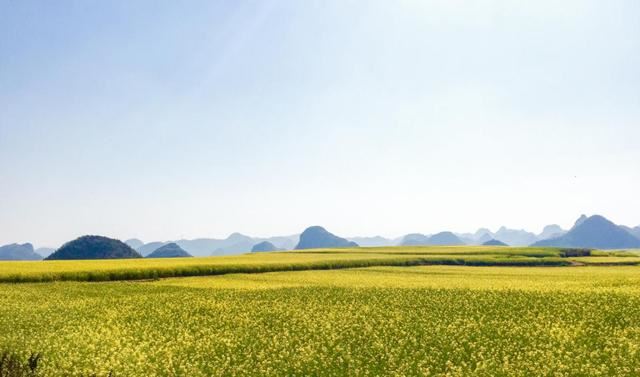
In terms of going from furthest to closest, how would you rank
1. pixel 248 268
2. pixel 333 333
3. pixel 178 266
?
pixel 248 268, pixel 178 266, pixel 333 333

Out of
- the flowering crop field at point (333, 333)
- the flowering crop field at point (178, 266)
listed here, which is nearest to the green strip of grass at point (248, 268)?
the flowering crop field at point (178, 266)

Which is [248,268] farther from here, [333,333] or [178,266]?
[333,333]

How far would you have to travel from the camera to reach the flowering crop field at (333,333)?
20031 millimetres

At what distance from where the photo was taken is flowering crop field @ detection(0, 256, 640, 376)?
20.0 meters

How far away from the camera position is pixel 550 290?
42688 mm

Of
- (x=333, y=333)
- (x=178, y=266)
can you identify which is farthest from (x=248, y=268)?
(x=333, y=333)

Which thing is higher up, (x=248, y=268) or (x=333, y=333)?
(x=248, y=268)

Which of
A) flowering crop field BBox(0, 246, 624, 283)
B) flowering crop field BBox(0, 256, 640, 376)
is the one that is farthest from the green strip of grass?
flowering crop field BBox(0, 256, 640, 376)

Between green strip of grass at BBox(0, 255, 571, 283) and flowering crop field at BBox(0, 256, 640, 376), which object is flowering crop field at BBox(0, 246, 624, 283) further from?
flowering crop field at BBox(0, 256, 640, 376)

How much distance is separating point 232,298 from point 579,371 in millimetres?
28705

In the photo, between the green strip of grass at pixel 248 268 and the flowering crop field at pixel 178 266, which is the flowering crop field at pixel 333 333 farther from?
the flowering crop field at pixel 178 266

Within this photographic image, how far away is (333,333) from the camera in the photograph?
25.6 m

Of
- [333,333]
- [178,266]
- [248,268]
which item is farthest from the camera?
[248,268]

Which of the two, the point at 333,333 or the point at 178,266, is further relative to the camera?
the point at 178,266
